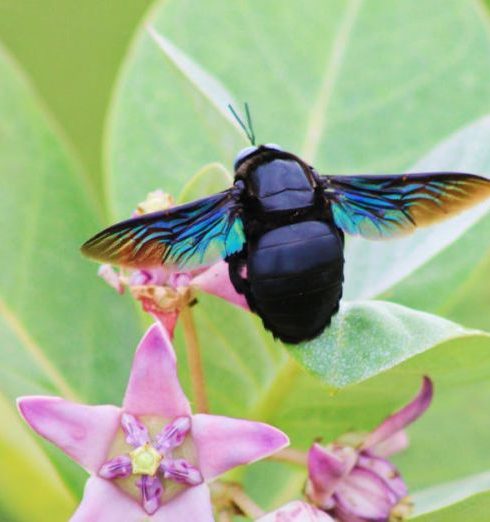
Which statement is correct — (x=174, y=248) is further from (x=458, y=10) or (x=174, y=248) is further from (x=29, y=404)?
(x=458, y=10)

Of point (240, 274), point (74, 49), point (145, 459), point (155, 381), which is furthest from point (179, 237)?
point (74, 49)

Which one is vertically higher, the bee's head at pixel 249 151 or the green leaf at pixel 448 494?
the bee's head at pixel 249 151

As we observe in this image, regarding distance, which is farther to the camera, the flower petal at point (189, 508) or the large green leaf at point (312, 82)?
the large green leaf at point (312, 82)

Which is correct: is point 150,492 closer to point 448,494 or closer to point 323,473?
point 323,473

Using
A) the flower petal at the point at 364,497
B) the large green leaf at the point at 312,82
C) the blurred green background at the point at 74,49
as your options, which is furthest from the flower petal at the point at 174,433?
the blurred green background at the point at 74,49

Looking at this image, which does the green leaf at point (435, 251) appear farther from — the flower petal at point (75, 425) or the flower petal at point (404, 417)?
the flower petal at point (75, 425)

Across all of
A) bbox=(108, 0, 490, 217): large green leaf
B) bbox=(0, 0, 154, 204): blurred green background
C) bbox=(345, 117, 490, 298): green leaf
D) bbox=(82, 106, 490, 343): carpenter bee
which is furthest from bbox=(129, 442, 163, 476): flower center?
bbox=(0, 0, 154, 204): blurred green background

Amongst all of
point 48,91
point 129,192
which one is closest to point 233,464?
point 129,192
